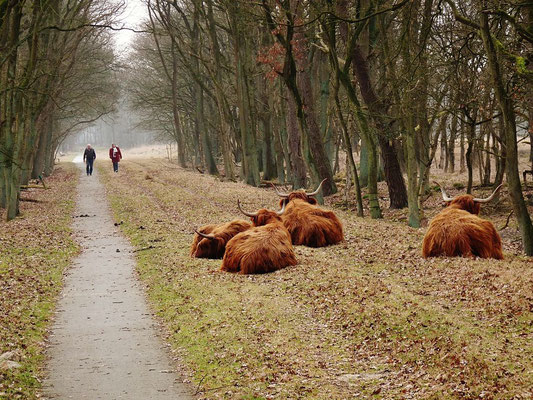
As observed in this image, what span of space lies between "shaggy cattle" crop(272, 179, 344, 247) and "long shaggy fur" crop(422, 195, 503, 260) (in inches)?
125

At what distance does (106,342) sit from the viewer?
9.81m

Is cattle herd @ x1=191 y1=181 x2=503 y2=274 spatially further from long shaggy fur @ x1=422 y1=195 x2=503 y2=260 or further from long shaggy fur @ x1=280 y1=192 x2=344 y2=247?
long shaggy fur @ x1=280 y1=192 x2=344 y2=247

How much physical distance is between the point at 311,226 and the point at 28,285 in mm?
6226

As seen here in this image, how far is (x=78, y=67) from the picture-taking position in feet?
143

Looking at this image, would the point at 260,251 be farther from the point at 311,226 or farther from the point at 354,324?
the point at 354,324

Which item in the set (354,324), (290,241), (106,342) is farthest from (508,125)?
(106,342)

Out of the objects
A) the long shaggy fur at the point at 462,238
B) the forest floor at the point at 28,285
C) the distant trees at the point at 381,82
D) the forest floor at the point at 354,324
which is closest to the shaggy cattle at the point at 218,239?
the forest floor at the point at 354,324

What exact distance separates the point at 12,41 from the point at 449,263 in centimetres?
1543

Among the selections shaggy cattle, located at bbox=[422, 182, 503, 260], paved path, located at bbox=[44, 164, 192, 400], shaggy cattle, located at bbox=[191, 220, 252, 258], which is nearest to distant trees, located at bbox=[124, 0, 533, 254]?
shaggy cattle, located at bbox=[422, 182, 503, 260]

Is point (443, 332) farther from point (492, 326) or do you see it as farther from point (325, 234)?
point (325, 234)

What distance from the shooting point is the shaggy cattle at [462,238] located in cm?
1297

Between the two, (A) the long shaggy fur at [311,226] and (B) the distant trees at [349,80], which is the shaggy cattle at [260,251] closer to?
(A) the long shaggy fur at [311,226]

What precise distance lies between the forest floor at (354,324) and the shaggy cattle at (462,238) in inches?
14.6

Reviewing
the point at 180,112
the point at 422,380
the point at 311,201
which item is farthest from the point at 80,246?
the point at 180,112
